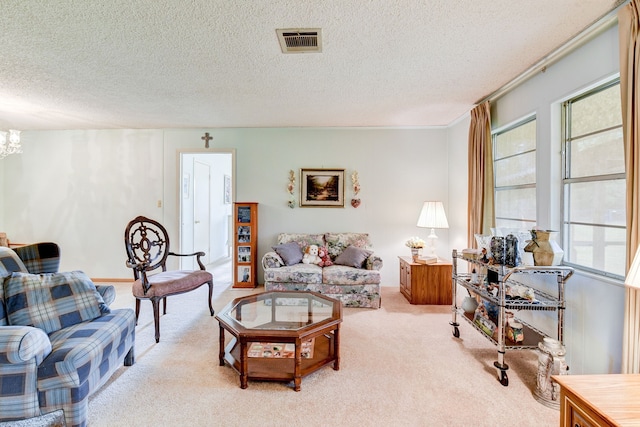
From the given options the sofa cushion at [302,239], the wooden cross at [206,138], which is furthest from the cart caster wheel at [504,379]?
the wooden cross at [206,138]

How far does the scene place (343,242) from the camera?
416 cm

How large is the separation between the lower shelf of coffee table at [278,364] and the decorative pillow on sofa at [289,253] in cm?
153

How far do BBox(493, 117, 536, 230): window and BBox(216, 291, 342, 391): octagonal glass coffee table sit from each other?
7.00 feet

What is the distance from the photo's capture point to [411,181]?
4383 millimetres

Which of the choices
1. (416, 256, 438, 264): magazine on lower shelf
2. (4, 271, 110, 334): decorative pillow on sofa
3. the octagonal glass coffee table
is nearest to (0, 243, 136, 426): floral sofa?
(4, 271, 110, 334): decorative pillow on sofa

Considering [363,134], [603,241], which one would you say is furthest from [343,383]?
[363,134]

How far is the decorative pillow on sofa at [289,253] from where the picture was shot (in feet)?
12.4

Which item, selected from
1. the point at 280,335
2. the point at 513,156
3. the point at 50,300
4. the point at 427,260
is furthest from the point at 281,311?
the point at 513,156

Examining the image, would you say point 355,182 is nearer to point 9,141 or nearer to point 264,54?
point 264,54

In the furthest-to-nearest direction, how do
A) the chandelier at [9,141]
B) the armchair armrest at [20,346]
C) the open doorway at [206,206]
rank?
the open doorway at [206,206] < the chandelier at [9,141] < the armchair armrest at [20,346]

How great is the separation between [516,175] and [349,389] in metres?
2.70

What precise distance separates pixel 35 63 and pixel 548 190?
4587 millimetres

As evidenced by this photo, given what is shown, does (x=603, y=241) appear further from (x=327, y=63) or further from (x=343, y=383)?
(x=327, y=63)

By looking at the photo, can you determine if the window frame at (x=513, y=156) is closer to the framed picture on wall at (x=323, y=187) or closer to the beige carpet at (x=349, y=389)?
the beige carpet at (x=349, y=389)
